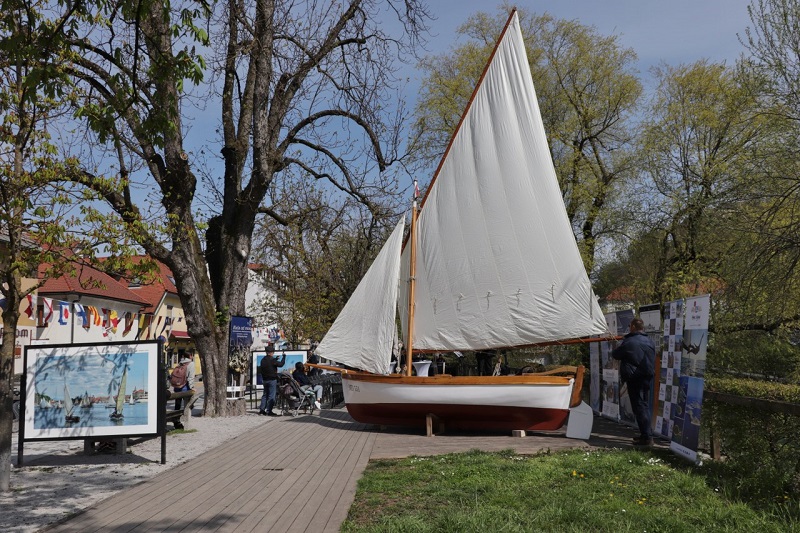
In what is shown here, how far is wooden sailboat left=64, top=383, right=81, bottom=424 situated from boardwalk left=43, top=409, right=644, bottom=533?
63.2 inches

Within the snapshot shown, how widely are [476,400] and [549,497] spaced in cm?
697

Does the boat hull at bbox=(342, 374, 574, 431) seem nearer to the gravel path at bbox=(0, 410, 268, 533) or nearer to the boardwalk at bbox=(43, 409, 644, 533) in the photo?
the boardwalk at bbox=(43, 409, 644, 533)

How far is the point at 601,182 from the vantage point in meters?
30.6

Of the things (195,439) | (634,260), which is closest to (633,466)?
(195,439)

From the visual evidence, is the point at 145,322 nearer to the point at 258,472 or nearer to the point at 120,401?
the point at 120,401

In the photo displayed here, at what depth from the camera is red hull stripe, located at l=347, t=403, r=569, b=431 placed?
14.1 meters

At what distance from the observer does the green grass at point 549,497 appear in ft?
20.1

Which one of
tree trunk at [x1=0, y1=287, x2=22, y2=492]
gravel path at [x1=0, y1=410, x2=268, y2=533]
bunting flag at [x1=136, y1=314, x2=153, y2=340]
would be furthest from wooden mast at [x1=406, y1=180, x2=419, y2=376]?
bunting flag at [x1=136, y1=314, x2=153, y2=340]

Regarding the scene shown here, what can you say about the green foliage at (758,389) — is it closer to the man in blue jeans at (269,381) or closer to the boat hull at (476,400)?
the boat hull at (476,400)

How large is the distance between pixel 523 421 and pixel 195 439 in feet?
19.4

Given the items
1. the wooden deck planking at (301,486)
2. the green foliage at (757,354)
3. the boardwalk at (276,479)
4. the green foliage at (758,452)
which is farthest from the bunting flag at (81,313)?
the green foliage at (758,452)

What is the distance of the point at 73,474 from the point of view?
10.1 m

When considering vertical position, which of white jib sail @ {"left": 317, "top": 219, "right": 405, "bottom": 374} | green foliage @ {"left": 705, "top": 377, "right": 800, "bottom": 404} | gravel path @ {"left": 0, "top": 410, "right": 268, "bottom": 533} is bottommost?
gravel path @ {"left": 0, "top": 410, "right": 268, "bottom": 533}

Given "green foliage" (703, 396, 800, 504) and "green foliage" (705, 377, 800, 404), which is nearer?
"green foliage" (703, 396, 800, 504)
